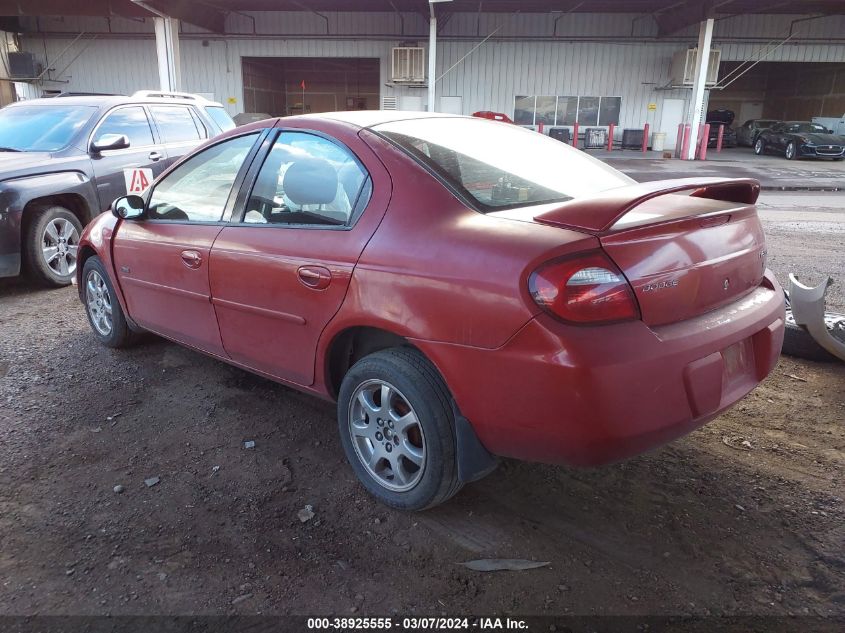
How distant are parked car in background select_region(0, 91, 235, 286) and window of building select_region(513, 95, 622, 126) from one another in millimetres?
21286

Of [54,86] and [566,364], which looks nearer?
[566,364]

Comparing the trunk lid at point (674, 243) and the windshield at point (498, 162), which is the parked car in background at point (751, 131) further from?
the trunk lid at point (674, 243)

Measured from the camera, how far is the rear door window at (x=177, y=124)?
7625 millimetres

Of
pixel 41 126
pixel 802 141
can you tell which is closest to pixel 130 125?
pixel 41 126

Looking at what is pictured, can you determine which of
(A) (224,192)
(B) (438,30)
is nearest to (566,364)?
(A) (224,192)

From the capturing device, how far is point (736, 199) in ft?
9.66

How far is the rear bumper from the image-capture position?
2.11m

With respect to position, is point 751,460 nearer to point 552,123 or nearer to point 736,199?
point 736,199

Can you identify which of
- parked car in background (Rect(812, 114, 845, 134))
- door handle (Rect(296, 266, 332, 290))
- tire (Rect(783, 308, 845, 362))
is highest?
parked car in background (Rect(812, 114, 845, 134))

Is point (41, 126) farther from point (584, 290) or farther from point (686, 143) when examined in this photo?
point (686, 143)

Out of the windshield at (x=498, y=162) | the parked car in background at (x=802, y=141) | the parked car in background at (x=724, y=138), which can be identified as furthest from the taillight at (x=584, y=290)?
the parked car in background at (x=724, y=138)

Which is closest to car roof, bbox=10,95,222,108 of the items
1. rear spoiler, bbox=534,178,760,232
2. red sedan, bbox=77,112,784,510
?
red sedan, bbox=77,112,784,510

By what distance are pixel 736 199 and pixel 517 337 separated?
1495 millimetres

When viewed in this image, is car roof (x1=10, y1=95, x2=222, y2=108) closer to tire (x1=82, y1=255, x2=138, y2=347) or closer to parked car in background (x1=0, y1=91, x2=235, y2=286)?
parked car in background (x1=0, y1=91, x2=235, y2=286)
